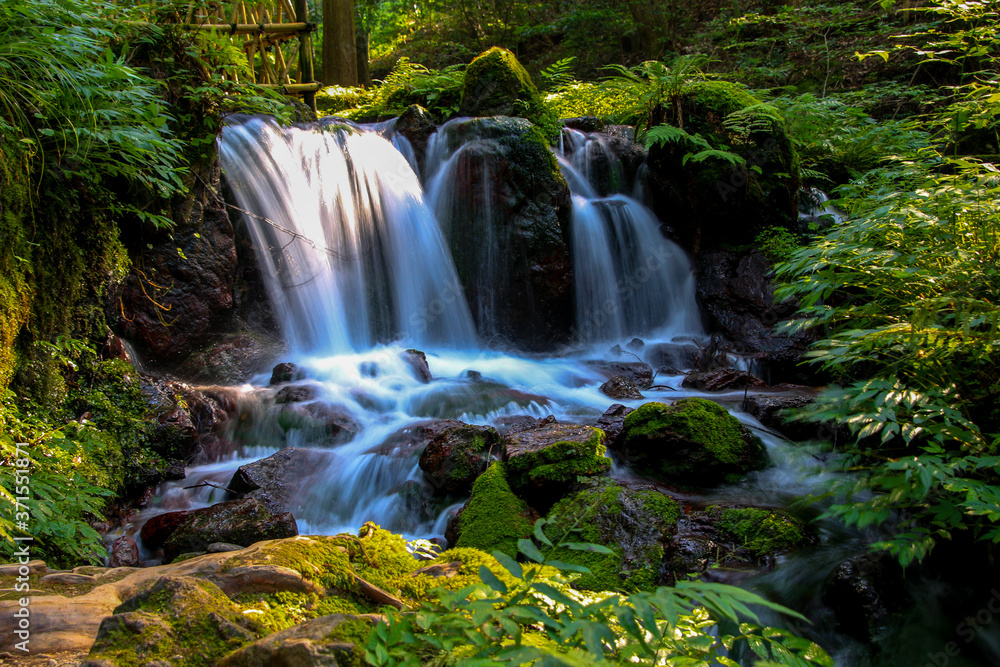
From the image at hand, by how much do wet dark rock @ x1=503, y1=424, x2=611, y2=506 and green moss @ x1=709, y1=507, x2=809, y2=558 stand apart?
0.89 metres

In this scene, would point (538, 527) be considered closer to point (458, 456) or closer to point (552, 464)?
point (552, 464)

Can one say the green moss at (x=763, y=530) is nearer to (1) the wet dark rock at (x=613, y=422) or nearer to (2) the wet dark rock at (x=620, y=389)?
(1) the wet dark rock at (x=613, y=422)

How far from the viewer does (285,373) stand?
6426 mm

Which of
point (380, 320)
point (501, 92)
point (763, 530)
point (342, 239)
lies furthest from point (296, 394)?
point (501, 92)

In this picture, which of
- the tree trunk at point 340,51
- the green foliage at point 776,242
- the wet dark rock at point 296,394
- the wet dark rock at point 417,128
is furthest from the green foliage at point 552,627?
the tree trunk at point 340,51

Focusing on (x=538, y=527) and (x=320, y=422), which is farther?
(x=320, y=422)

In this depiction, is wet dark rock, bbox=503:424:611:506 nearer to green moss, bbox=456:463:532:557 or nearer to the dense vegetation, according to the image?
green moss, bbox=456:463:532:557

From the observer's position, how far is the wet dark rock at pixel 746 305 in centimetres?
825

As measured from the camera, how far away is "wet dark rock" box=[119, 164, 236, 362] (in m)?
5.96

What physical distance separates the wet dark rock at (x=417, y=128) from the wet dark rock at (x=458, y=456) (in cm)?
607

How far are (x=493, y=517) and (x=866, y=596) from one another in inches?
80.0

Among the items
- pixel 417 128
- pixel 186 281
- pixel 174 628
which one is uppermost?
pixel 417 128

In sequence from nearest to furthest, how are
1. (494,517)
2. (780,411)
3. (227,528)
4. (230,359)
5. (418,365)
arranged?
(494,517)
(227,528)
(780,411)
(230,359)
(418,365)

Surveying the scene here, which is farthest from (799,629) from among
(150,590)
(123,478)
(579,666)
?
(123,478)
